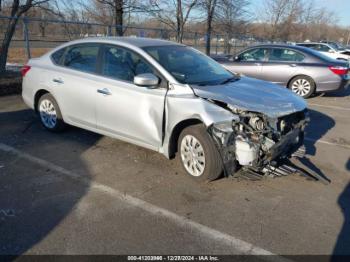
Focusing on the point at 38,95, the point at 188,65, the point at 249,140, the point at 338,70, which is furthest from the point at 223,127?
the point at 338,70

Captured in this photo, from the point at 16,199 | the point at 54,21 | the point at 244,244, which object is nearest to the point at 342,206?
the point at 244,244

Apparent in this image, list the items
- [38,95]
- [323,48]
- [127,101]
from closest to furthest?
[127,101]
[38,95]
[323,48]

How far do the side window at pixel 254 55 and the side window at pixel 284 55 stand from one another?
0.25 meters

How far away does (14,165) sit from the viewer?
13.9ft

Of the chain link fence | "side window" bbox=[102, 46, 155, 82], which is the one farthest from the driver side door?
the chain link fence

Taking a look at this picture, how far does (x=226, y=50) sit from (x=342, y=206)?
67.0 ft

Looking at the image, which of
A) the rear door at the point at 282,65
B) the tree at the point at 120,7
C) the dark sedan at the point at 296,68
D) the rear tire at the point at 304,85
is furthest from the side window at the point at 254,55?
the tree at the point at 120,7

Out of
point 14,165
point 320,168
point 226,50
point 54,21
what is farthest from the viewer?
point 226,50

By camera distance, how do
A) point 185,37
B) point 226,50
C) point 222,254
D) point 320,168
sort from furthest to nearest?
point 226,50, point 185,37, point 320,168, point 222,254

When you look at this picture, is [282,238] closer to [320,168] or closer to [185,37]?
[320,168]

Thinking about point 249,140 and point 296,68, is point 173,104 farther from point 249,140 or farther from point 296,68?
point 296,68

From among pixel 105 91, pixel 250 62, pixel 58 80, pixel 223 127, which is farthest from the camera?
pixel 250 62

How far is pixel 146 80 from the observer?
3.89 metres

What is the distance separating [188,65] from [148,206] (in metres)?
2.17
